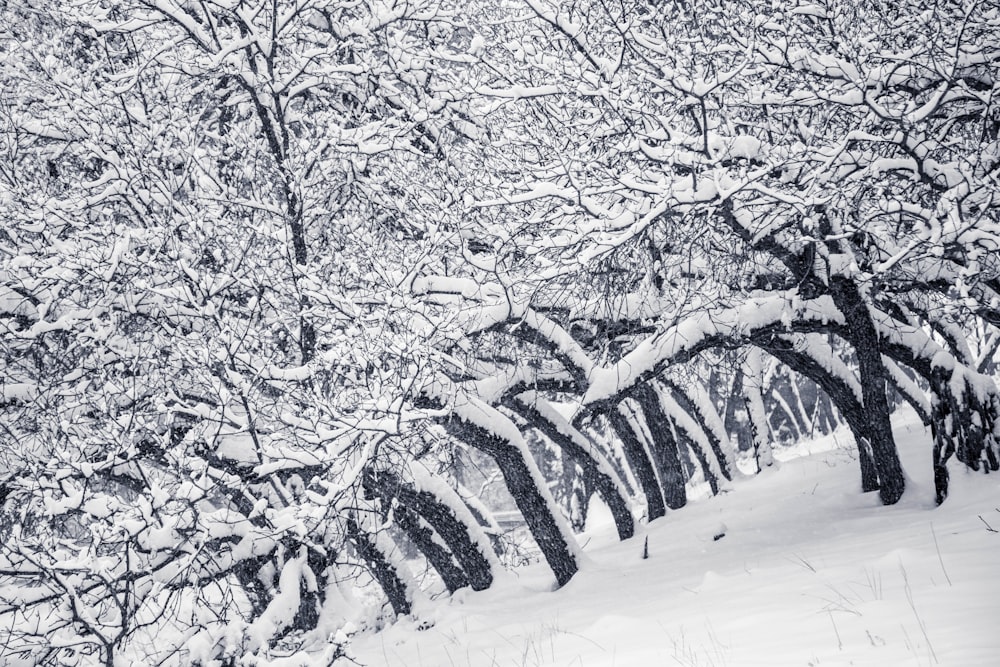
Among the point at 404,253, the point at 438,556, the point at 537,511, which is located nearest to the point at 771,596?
the point at 537,511

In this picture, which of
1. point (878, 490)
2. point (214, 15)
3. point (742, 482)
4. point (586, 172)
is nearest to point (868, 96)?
point (586, 172)

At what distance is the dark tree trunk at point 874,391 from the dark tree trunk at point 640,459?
316cm

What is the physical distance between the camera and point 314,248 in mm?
7188

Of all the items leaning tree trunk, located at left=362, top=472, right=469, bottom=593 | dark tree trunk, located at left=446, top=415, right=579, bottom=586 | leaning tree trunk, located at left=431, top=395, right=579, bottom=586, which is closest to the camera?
leaning tree trunk, located at left=431, top=395, right=579, bottom=586

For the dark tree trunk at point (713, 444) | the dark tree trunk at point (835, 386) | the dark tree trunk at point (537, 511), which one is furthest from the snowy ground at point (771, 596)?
the dark tree trunk at point (713, 444)

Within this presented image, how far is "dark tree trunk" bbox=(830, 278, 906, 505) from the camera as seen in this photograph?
22.0 feet

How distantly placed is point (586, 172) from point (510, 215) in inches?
60.2

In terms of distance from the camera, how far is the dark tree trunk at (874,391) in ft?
22.0

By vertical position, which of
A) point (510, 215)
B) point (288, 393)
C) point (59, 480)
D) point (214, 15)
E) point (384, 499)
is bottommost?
point (384, 499)

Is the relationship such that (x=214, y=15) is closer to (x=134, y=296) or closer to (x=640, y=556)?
(x=134, y=296)

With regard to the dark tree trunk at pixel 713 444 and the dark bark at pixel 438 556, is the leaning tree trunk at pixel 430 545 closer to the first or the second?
the dark bark at pixel 438 556

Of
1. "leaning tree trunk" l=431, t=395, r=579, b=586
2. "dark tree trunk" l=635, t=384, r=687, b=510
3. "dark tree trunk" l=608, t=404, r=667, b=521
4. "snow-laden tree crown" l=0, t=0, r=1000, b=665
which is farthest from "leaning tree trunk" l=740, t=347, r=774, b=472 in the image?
"leaning tree trunk" l=431, t=395, r=579, b=586

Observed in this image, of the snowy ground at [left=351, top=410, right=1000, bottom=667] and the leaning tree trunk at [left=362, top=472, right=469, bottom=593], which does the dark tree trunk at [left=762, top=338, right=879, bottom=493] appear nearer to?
the snowy ground at [left=351, top=410, right=1000, bottom=667]

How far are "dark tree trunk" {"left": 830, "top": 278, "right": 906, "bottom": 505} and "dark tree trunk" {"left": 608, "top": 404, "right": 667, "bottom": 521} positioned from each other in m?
3.16
